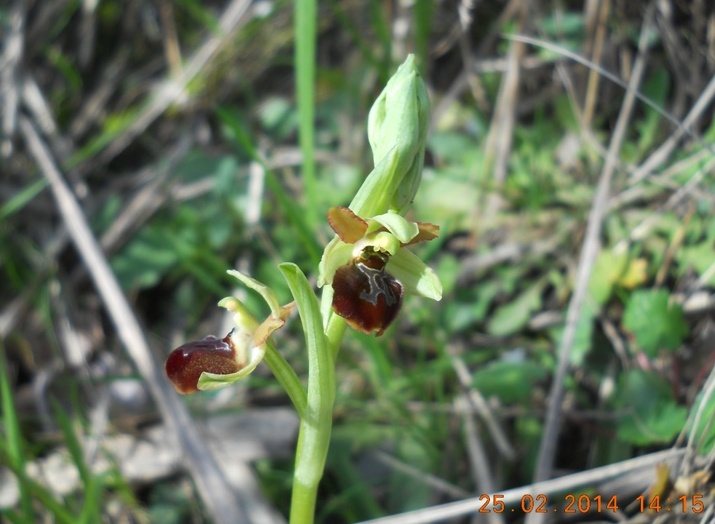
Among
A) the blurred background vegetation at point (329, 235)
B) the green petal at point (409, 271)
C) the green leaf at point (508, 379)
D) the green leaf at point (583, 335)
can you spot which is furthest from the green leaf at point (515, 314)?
the green petal at point (409, 271)

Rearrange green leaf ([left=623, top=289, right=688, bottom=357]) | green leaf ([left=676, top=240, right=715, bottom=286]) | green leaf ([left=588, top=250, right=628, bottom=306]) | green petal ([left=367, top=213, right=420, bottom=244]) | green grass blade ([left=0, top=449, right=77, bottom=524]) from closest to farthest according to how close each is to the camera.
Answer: green petal ([left=367, top=213, right=420, bottom=244]) → green grass blade ([left=0, top=449, right=77, bottom=524]) → green leaf ([left=623, top=289, right=688, bottom=357]) → green leaf ([left=676, top=240, right=715, bottom=286]) → green leaf ([left=588, top=250, right=628, bottom=306])

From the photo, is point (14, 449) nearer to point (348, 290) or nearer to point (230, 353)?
point (230, 353)

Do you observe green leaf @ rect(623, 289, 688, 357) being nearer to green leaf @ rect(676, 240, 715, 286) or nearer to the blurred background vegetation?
the blurred background vegetation

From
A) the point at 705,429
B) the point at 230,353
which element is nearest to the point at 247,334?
the point at 230,353

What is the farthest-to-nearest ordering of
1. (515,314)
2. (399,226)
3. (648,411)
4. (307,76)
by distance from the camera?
(515,314), (307,76), (648,411), (399,226)

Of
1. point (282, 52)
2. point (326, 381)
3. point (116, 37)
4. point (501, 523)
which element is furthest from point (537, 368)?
point (116, 37)
